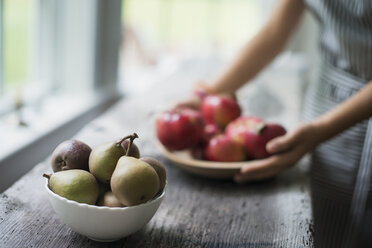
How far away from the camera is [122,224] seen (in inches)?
25.1

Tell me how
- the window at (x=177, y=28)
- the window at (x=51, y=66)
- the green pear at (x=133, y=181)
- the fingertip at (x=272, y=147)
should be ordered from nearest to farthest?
1. the green pear at (x=133, y=181)
2. the fingertip at (x=272, y=147)
3. the window at (x=51, y=66)
4. the window at (x=177, y=28)

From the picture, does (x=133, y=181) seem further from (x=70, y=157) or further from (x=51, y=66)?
(x=51, y=66)

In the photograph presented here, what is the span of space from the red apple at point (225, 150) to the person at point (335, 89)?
183 mm

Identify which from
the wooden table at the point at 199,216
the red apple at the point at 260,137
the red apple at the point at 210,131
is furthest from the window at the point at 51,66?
the red apple at the point at 260,137

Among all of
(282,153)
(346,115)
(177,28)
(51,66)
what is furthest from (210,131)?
(177,28)

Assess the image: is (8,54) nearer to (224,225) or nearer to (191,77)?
(191,77)

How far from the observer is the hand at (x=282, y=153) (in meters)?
0.92

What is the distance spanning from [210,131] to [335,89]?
1.27ft

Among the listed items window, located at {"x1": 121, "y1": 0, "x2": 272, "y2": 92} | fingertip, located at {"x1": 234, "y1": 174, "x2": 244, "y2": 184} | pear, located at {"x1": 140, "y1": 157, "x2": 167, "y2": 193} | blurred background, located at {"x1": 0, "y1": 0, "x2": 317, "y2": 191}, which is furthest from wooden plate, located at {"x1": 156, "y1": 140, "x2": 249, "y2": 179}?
Answer: window, located at {"x1": 121, "y1": 0, "x2": 272, "y2": 92}

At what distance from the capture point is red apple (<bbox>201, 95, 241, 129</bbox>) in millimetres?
1050

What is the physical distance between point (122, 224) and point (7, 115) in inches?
35.9

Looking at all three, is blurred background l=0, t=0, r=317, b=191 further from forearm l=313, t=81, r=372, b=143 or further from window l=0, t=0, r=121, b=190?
forearm l=313, t=81, r=372, b=143

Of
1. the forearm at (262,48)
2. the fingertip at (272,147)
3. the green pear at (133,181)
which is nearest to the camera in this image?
the green pear at (133,181)

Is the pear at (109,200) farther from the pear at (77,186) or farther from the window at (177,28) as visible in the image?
the window at (177,28)
